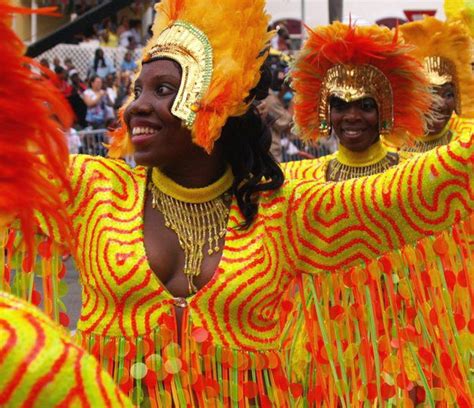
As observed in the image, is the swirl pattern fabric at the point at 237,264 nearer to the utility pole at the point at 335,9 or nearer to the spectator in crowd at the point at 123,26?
the utility pole at the point at 335,9

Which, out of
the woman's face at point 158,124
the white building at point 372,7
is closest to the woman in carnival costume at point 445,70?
the woman's face at point 158,124

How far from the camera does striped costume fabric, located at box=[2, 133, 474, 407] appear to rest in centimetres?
328

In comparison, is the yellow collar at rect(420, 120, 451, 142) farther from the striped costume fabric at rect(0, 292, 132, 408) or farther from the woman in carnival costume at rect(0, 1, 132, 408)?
the striped costume fabric at rect(0, 292, 132, 408)

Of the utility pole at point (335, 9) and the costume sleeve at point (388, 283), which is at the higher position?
the utility pole at point (335, 9)

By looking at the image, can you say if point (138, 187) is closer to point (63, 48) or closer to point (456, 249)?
point (456, 249)

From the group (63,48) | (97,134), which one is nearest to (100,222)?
(97,134)

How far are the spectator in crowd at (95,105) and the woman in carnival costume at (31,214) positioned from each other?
12.5m

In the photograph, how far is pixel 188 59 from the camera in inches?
138

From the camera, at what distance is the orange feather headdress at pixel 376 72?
17.4 feet

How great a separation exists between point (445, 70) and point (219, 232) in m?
4.01

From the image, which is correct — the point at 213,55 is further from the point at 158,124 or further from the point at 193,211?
the point at 193,211

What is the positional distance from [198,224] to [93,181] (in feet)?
1.16

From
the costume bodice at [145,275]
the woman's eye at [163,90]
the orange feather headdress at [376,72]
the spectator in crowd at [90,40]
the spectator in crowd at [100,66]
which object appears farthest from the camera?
the spectator in crowd at [90,40]

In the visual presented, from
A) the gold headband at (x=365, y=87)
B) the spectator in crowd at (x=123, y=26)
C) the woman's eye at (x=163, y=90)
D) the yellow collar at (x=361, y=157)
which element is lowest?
the spectator in crowd at (x=123, y=26)
